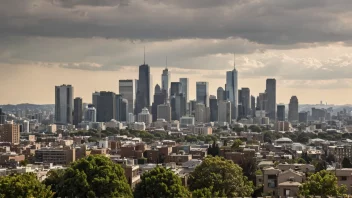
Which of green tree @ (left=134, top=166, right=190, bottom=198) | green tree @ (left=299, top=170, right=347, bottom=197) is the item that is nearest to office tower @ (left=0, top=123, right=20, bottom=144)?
green tree @ (left=134, top=166, right=190, bottom=198)

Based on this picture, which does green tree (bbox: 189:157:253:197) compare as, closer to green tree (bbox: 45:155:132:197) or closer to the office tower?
green tree (bbox: 45:155:132:197)

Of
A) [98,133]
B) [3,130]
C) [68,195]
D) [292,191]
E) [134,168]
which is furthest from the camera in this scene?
[98,133]

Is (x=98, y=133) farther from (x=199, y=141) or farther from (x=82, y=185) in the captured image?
(x=82, y=185)

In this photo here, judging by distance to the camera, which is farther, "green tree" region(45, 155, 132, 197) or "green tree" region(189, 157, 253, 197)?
"green tree" region(189, 157, 253, 197)

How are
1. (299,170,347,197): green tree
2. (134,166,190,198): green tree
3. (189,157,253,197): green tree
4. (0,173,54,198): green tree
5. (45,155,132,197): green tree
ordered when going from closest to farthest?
(0,173,54,198): green tree, (299,170,347,197): green tree, (134,166,190,198): green tree, (45,155,132,197): green tree, (189,157,253,197): green tree

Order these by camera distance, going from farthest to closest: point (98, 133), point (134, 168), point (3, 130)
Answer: point (98, 133) → point (3, 130) → point (134, 168)

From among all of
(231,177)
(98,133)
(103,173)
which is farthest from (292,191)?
(98,133)

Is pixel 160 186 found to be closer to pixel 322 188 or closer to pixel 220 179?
pixel 220 179

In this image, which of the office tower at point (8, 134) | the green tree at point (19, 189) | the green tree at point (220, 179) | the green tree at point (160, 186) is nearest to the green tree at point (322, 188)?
the green tree at point (220, 179)
